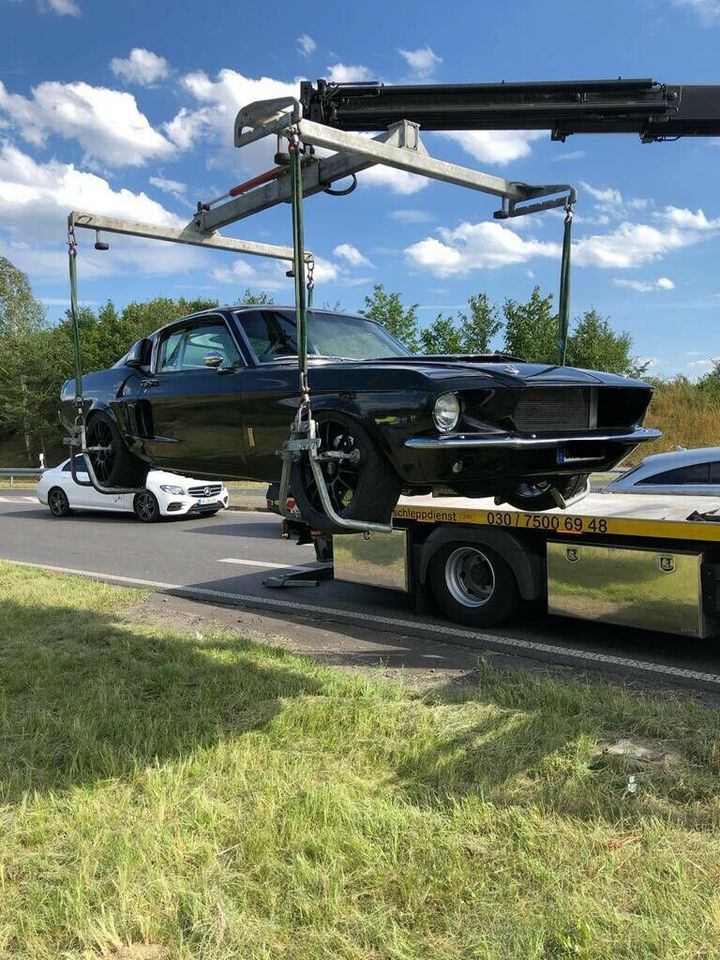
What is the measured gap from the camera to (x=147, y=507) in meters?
16.0

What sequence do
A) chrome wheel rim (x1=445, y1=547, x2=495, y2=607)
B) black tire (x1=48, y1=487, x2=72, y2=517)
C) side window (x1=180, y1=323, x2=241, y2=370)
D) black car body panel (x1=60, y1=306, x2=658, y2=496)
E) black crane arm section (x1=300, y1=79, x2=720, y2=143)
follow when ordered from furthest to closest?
black tire (x1=48, y1=487, x2=72, y2=517) < chrome wheel rim (x1=445, y1=547, x2=495, y2=607) < side window (x1=180, y1=323, x2=241, y2=370) < black crane arm section (x1=300, y1=79, x2=720, y2=143) < black car body panel (x1=60, y1=306, x2=658, y2=496)

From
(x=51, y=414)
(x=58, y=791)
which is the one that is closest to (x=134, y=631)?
(x=58, y=791)

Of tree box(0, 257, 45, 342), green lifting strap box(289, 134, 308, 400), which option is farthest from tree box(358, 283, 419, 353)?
tree box(0, 257, 45, 342)

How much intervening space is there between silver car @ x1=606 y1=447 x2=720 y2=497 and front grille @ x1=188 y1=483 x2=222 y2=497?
31.6 feet

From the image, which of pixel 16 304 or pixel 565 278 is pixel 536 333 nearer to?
pixel 565 278

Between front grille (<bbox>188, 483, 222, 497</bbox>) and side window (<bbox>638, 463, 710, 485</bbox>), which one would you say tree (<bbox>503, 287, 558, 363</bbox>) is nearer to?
side window (<bbox>638, 463, 710, 485</bbox>)

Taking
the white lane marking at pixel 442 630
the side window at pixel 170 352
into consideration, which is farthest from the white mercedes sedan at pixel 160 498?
the side window at pixel 170 352

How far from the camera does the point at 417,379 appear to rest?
142 inches

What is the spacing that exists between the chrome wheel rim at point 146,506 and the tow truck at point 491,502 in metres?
7.84

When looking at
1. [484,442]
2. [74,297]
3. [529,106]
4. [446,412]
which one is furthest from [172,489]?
[484,442]

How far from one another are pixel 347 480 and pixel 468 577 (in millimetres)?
3915

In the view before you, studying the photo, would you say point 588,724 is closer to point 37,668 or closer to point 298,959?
point 298,959

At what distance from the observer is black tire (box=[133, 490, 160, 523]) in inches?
622

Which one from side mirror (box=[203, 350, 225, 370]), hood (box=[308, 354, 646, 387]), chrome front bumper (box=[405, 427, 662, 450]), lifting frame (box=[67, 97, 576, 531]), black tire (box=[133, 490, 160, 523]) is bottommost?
black tire (box=[133, 490, 160, 523])
